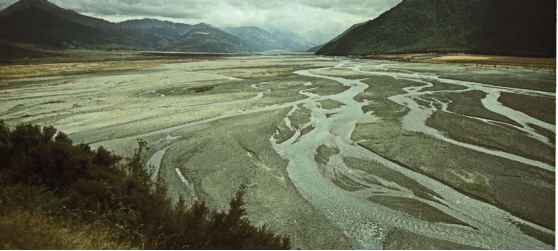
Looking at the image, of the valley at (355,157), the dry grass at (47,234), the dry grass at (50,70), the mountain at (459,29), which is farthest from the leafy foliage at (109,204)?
the mountain at (459,29)

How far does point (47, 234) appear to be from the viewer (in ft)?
17.9

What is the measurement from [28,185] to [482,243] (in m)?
8.53

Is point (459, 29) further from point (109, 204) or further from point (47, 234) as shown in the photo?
point (47, 234)

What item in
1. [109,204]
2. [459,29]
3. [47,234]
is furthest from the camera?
[459,29]

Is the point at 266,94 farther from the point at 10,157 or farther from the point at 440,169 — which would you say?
the point at 10,157

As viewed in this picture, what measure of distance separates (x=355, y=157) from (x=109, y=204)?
8918mm

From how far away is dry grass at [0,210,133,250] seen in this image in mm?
5180

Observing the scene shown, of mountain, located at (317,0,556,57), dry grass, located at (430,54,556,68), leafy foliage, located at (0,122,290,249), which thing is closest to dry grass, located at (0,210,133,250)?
leafy foliage, located at (0,122,290,249)

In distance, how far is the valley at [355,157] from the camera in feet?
29.2

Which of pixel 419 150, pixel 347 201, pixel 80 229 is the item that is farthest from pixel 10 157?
pixel 419 150

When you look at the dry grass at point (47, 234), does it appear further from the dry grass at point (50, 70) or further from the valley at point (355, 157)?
the dry grass at point (50, 70)

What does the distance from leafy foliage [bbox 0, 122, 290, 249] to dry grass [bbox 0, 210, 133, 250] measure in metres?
0.11

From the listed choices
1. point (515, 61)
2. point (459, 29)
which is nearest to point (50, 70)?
point (515, 61)

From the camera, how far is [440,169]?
12.5 metres
